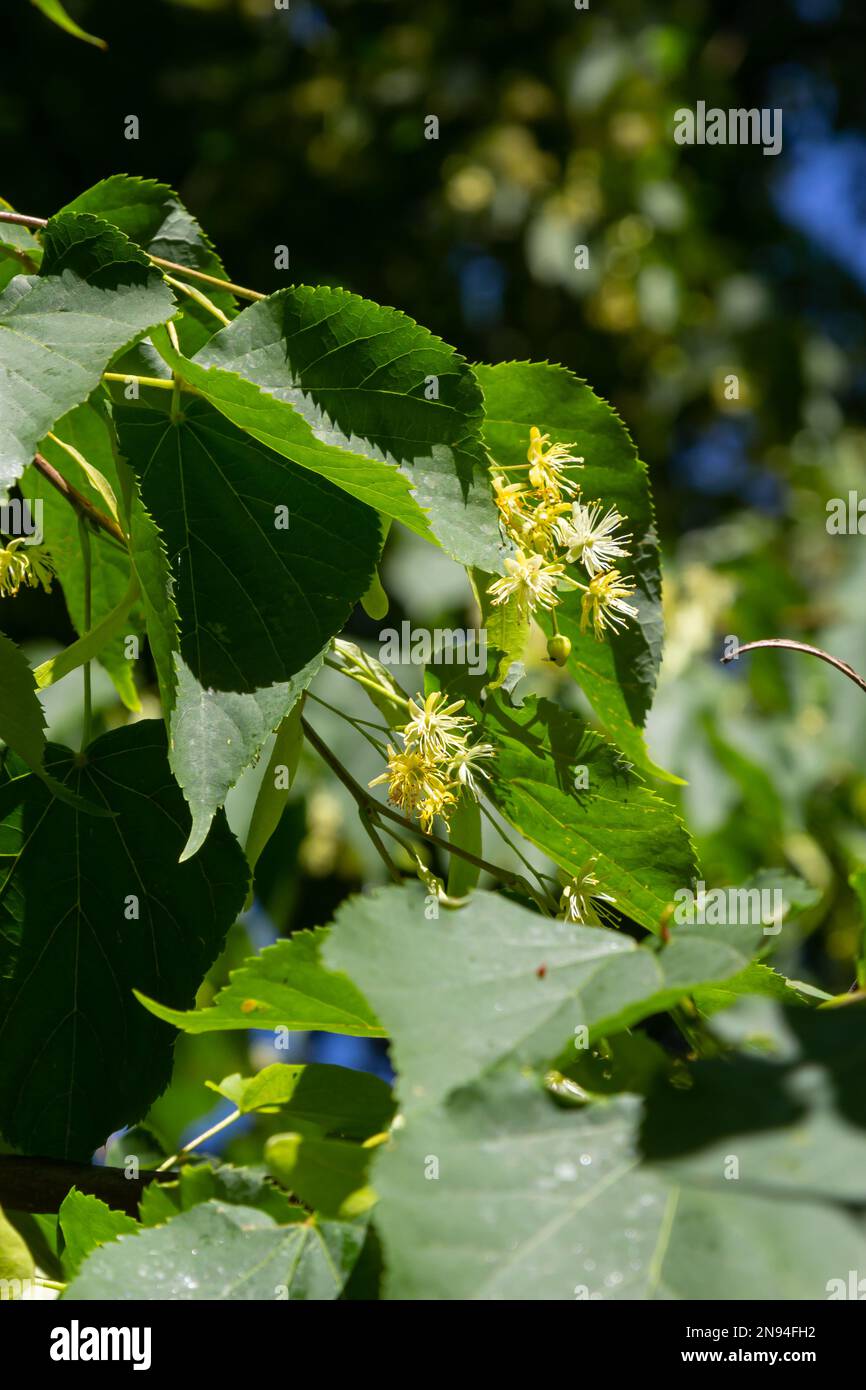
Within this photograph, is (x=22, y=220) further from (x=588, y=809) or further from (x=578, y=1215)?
(x=578, y=1215)

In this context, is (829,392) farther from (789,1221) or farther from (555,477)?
(789,1221)

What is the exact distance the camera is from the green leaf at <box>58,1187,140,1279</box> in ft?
2.95

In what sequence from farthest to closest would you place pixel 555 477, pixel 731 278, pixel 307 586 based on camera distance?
pixel 731 278, pixel 555 477, pixel 307 586

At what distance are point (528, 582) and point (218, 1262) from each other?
1.71 ft

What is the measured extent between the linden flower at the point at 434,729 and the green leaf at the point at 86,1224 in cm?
39

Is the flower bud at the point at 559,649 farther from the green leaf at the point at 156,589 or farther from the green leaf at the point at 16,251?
the green leaf at the point at 16,251

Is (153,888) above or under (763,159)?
under

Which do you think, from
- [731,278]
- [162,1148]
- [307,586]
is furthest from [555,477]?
[731,278]

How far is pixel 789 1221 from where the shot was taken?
2.10 feet

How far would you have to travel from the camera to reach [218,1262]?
81 centimetres

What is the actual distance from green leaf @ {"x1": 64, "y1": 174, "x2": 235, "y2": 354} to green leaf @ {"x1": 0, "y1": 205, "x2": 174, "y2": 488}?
6.8 inches

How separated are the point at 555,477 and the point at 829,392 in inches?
237

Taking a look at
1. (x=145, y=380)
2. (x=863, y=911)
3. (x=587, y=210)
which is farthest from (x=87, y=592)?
(x=587, y=210)

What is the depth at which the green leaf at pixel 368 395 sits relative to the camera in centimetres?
96
